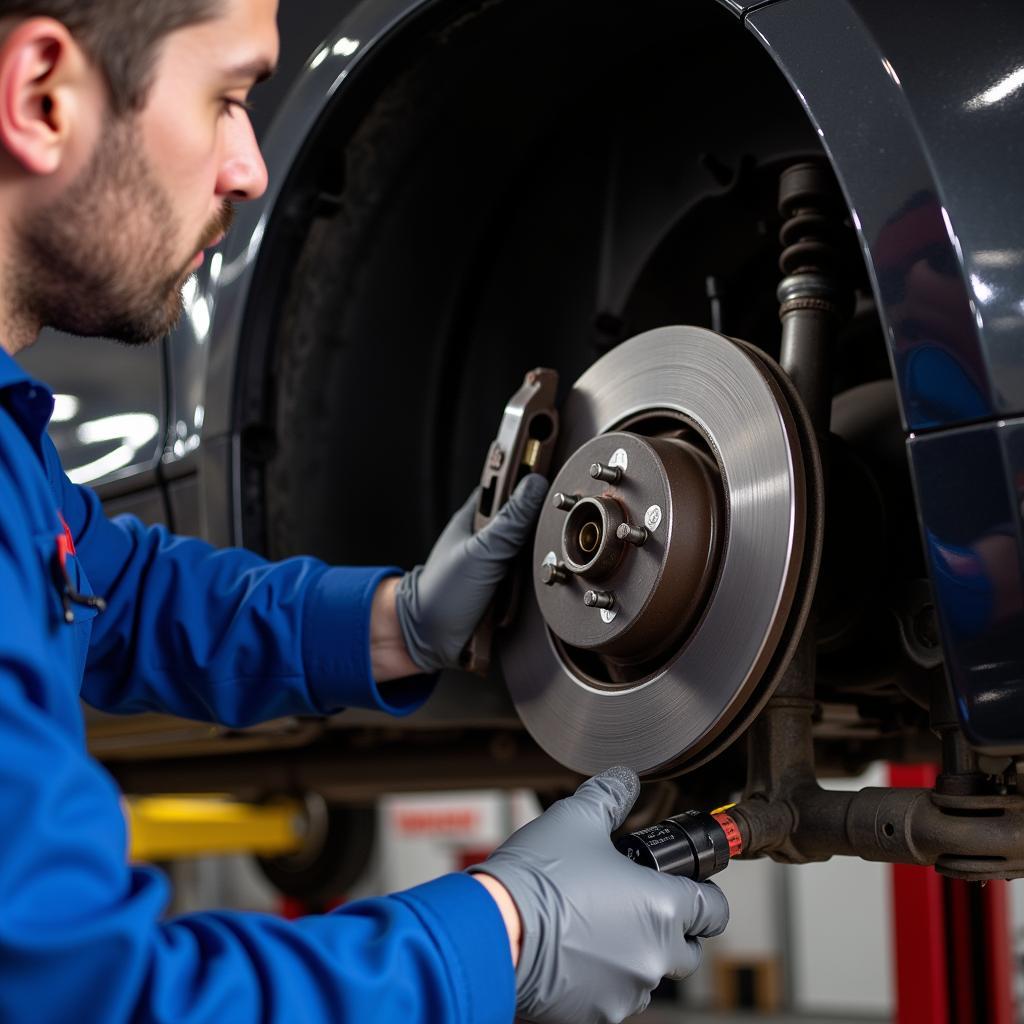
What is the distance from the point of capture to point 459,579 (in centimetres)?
92

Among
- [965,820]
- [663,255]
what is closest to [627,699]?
[965,820]

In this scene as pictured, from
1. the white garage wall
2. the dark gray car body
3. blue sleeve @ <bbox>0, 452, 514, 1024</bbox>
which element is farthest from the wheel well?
the white garage wall

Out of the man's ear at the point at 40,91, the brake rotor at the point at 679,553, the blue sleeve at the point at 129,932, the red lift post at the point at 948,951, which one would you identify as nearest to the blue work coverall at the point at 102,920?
the blue sleeve at the point at 129,932

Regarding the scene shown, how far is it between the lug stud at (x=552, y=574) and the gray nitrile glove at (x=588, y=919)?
0.55 feet

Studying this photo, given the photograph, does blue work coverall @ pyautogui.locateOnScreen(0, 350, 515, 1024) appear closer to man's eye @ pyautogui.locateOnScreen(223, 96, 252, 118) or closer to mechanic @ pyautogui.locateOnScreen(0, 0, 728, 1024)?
mechanic @ pyautogui.locateOnScreen(0, 0, 728, 1024)

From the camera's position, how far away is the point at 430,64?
96cm

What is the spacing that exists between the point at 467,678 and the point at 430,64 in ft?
1.63

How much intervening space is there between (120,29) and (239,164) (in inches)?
4.6

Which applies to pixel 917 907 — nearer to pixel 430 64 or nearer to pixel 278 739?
pixel 278 739

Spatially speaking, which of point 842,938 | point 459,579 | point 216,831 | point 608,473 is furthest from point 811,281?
point 842,938

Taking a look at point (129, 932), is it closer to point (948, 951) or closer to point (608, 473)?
point (608, 473)

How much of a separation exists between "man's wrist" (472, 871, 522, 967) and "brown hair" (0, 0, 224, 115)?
46 cm

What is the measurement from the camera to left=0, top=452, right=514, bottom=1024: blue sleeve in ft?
1.55

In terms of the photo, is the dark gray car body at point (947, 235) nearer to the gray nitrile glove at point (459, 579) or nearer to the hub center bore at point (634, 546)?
the hub center bore at point (634, 546)
